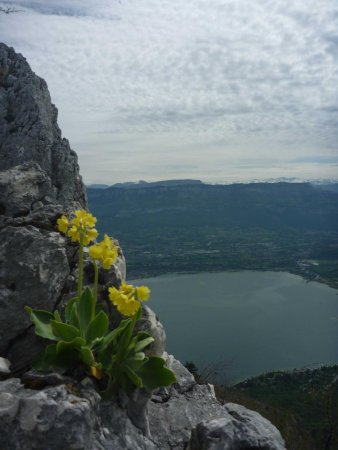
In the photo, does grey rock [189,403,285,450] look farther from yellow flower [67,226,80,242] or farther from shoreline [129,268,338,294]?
shoreline [129,268,338,294]

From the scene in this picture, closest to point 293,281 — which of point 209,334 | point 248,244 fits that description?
point 209,334

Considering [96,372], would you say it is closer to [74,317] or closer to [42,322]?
[74,317]

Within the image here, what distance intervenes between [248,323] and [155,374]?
65374 mm

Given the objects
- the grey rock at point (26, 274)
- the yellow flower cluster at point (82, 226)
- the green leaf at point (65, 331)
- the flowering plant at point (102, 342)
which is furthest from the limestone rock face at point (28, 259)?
the yellow flower cluster at point (82, 226)

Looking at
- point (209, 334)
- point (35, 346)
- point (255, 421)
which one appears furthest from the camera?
point (209, 334)

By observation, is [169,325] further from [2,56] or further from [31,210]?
[31,210]

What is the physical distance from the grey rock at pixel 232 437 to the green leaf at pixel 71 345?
4.70 ft

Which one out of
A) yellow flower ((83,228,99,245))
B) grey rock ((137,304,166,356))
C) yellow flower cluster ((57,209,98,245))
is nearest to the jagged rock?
yellow flower cluster ((57,209,98,245))

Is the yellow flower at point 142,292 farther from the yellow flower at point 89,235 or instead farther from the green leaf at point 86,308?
the yellow flower at point 89,235

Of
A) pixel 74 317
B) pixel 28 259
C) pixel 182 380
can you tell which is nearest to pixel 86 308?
pixel 74 317

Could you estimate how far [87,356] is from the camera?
3.85 m

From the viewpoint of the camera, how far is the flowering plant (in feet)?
12.9

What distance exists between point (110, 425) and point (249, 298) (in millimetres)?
82706

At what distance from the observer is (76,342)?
153 inches
